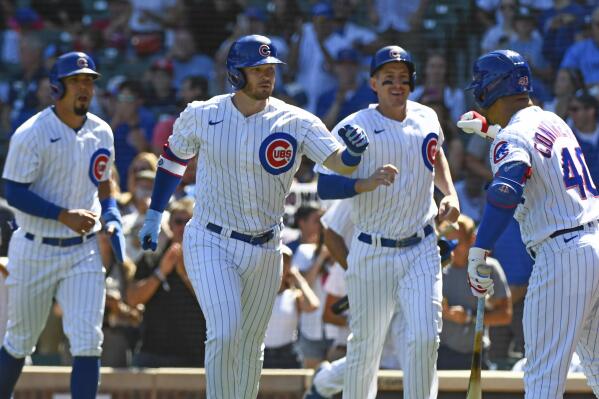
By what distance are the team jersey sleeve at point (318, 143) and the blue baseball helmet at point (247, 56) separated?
36cm

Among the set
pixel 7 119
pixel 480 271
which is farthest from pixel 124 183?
pixel 480 271

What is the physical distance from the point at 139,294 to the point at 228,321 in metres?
2.41

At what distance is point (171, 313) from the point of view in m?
7.69

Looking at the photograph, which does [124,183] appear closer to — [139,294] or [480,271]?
[139,294]

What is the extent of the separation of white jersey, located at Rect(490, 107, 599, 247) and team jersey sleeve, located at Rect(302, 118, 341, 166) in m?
0.86

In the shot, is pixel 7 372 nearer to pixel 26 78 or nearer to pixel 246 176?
pixel 246 176

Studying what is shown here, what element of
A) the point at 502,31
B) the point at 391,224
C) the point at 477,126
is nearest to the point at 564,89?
the point at 502,31

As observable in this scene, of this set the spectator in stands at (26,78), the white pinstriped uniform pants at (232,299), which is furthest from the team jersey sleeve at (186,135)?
the spectator in stands at (26,78)

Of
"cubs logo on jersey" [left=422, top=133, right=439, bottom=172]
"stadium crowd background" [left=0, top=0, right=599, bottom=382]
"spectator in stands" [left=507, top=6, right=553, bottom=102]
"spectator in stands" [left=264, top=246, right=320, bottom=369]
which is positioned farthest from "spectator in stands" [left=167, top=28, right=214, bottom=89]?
"cubs logo on jersey" [left=422, top=133, right=439, bottom=172]

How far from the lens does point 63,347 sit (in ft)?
26.6

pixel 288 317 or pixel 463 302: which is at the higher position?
pixel 463 302

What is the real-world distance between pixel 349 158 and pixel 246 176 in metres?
0.49

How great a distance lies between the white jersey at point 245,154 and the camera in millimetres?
5582

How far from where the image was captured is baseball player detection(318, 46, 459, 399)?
19.3 feet
